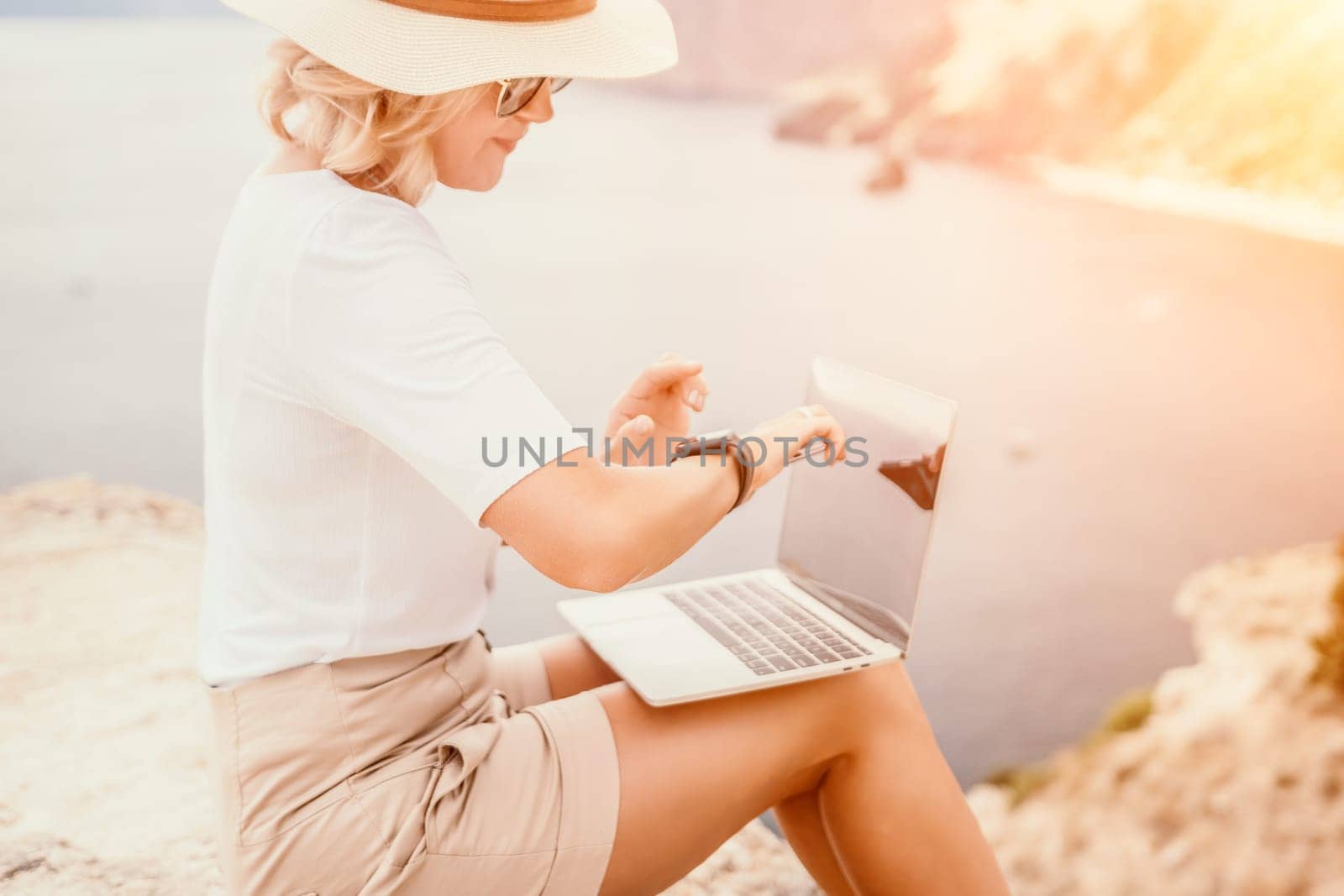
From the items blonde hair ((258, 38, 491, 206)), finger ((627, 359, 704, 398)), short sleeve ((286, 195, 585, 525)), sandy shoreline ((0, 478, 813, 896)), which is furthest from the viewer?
sandy shoreline ((0, 478, 813, 896))

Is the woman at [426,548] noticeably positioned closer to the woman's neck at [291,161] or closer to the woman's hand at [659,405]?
the woman's neck at [291,161]

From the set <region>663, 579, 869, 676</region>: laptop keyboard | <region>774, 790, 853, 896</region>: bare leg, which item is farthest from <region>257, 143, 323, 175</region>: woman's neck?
<region>774, 790, 853, 896</region>: bare leg

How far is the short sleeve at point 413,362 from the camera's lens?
0.77 metres

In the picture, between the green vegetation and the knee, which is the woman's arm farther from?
the green vegetation

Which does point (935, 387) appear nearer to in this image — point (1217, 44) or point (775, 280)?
point (775, 280)

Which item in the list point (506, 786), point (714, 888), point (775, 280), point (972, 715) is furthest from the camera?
→ point (775, 280)

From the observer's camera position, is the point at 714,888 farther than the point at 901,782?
Yes

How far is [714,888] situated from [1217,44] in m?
1.86

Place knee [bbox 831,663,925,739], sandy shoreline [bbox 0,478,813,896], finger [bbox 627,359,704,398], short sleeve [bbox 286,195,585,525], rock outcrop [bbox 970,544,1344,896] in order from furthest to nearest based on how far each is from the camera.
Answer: rock outcrop [bbox 970,544,1344,896]
sandy shoreline [bbox 0,478,813,896]
finger [bbox 627,359,704,398]
knee [bbox 831,663,925,739]
short sleeve [bbox 286,195,585,525]

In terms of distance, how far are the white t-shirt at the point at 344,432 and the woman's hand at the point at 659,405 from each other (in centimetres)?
23

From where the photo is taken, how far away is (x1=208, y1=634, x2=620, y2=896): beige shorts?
885 millimetres

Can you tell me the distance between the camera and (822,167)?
8.21 ft

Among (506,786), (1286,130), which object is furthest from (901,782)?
(1286,130)

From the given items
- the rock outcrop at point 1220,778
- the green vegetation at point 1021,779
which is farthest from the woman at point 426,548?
the green vegetation at point 1021,779
